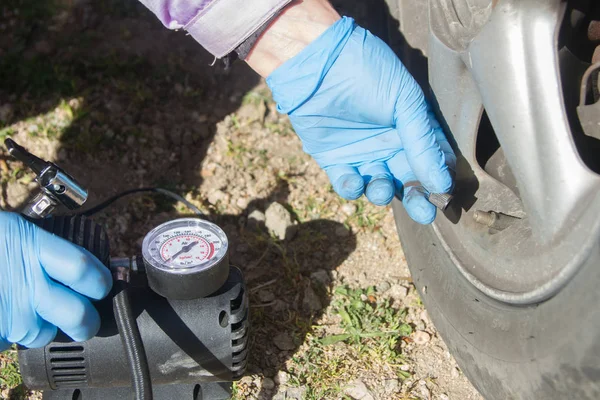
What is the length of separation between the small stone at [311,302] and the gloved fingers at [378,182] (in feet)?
1.31

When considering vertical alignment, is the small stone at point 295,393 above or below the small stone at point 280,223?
below

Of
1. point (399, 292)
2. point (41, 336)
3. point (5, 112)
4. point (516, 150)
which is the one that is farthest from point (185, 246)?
point (5, 112)

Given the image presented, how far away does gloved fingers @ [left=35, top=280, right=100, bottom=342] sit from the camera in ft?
5.38

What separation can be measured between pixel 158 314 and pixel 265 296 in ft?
1.62

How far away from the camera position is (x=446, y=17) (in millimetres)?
1957

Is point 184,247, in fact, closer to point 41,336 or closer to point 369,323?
point 41,336

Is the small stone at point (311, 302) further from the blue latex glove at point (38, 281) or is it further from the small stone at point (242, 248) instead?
the blue latex glove at point (38, 281)

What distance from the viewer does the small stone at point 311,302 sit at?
2156 millimetres

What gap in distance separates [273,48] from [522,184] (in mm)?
769

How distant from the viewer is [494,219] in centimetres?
184

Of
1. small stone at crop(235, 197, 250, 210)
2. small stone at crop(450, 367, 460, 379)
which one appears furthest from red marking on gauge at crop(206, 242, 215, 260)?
small stone at crop(450, 367, 460, 379)

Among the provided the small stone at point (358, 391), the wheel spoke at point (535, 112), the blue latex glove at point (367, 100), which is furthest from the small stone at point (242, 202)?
the wheel spoke at point (535, 112)

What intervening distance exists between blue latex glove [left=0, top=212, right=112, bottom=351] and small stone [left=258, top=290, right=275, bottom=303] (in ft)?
2.08

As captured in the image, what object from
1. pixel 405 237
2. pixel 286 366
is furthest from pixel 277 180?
pixel 286 366
